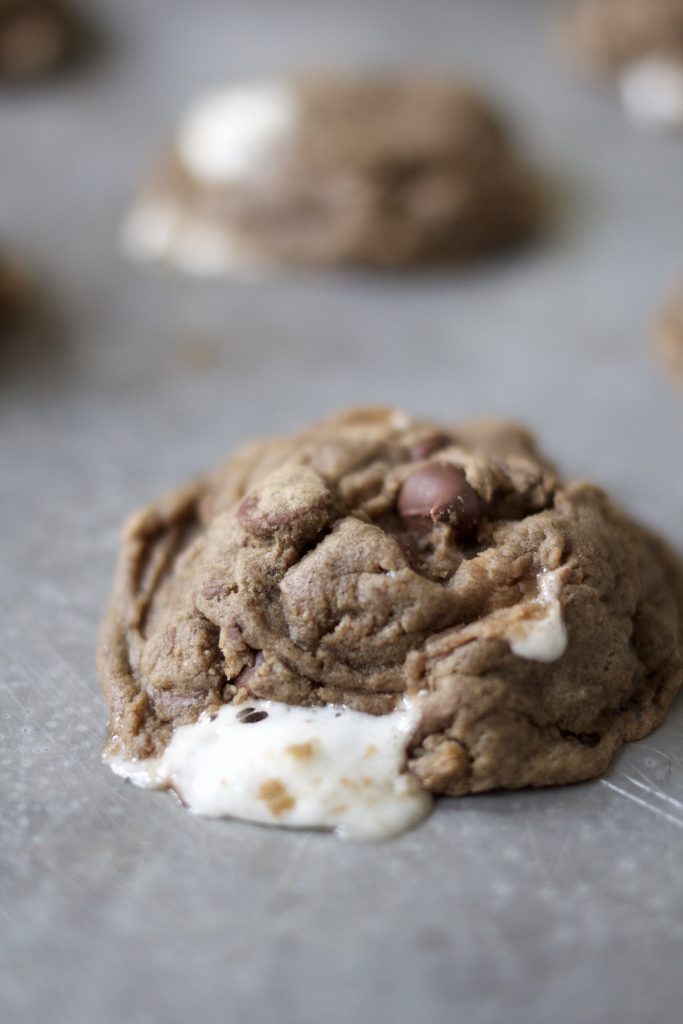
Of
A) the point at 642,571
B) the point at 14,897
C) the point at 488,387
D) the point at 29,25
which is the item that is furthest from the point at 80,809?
the point at 29,25

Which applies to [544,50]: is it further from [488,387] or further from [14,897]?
[14,897]

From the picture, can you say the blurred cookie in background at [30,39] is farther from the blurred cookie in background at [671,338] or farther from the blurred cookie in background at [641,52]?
the blurred cookie in background at [671,338]

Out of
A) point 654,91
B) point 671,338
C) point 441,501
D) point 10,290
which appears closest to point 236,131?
point 10,290

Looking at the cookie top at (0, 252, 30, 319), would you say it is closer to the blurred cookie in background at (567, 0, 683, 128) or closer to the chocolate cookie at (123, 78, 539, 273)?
the chocolate cookie at (123, 78, 539, 273)

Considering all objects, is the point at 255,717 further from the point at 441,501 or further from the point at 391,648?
the point at 441,501

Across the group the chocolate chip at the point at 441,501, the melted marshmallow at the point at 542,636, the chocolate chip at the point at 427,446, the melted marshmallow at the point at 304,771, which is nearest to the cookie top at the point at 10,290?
the chocolate chip at the point at 427,446
